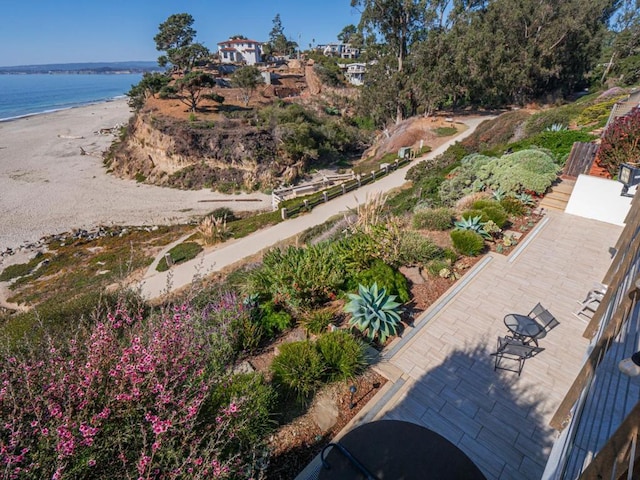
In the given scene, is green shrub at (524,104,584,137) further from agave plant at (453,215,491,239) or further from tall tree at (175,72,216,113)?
tall tree at (175,72,216,113)

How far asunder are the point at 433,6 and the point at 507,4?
6888 millimetres

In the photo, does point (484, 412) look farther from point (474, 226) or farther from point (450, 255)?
point (474, 226)

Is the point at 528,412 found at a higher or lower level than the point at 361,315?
lower

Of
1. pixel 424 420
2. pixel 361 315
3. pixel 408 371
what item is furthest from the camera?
pixel 361 315

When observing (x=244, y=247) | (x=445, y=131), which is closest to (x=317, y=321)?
(x=244, y=247)

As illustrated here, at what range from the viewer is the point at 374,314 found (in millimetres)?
6207

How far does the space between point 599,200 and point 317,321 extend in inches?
413

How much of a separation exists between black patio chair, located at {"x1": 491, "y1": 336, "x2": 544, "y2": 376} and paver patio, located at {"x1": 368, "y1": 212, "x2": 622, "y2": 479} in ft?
0.36

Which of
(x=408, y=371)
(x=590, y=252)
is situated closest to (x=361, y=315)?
(x=408, y=371)

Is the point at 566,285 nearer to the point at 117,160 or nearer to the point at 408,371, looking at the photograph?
the point at 408,371

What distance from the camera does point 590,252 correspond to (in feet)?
28.9

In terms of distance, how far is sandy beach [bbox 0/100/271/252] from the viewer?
26.4m

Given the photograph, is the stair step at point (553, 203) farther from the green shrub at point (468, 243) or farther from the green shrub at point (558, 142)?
the green shrub at point (468, 243)

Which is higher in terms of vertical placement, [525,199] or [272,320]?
[525,199]
